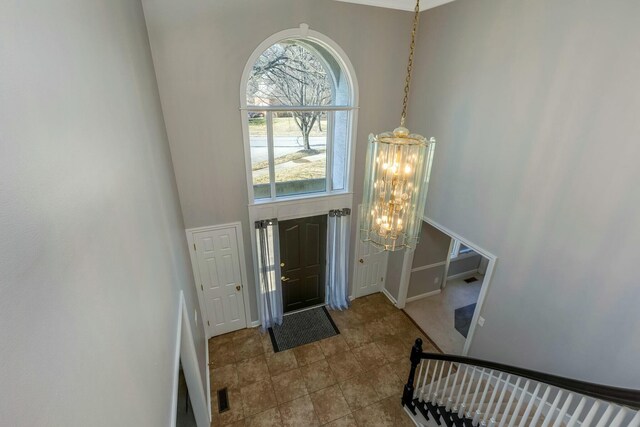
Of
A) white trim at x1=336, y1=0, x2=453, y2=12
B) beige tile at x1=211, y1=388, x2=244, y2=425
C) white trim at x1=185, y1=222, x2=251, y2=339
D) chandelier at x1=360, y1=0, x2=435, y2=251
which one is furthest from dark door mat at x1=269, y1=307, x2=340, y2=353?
white trim at x1=336, y1=0, x2=453, y2=12

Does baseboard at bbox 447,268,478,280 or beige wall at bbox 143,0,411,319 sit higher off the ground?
beige wall at bbox 143,0,411,319

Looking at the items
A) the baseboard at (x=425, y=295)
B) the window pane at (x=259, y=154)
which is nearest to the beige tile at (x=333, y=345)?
the baseboard at (x=425, y=295)

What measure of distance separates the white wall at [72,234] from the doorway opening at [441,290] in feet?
14.9

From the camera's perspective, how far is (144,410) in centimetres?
142

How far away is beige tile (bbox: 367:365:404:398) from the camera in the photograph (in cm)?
419

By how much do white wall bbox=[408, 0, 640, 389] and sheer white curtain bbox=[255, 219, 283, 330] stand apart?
2768 millimetres

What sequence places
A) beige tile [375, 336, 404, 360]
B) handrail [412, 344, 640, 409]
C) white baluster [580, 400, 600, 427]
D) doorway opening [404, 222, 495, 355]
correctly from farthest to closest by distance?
doorway opening [404, 222, 495, 355], beige tile [375, 336, 404, 360], white baluster [580, 400, 600, 427], handrail [412, 344, 640, 409]

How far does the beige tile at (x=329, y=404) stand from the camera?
12.7 feet

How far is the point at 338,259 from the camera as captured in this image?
5.31 metres

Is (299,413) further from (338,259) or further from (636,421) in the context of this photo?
(636,421)

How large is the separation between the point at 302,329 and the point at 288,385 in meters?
1.08

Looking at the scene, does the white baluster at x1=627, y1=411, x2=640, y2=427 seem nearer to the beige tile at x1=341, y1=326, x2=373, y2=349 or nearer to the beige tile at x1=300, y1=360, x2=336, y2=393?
the beige tile at x1=300, y1=360, x2=336, y2=393

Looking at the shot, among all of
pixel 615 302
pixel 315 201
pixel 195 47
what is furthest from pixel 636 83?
pixel 195 47

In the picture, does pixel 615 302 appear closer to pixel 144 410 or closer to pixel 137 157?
pixel 144 410
